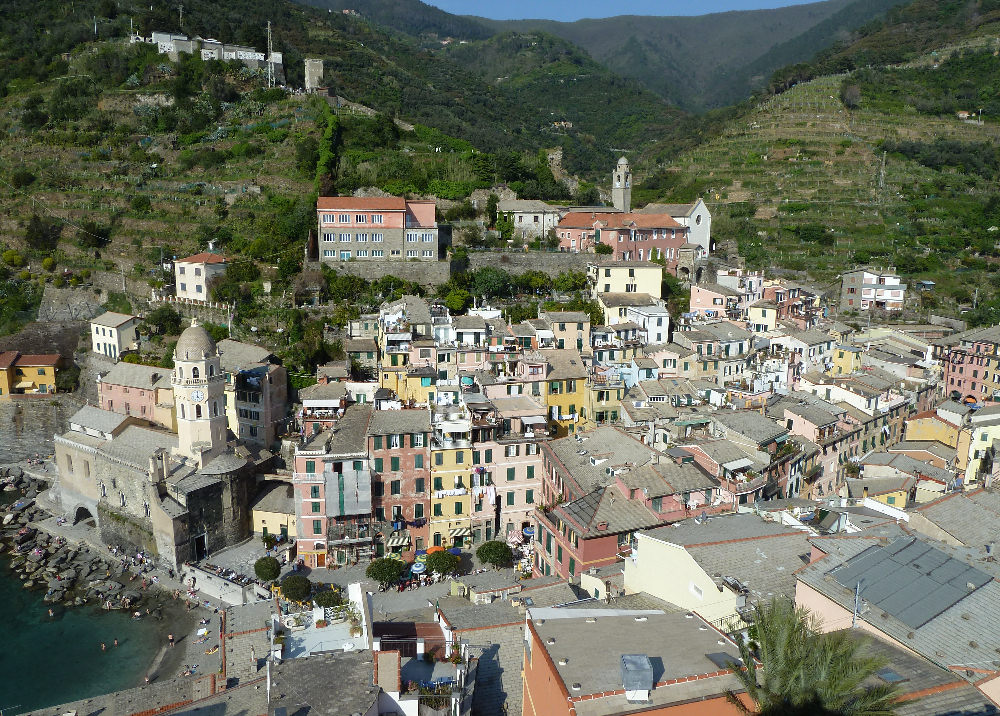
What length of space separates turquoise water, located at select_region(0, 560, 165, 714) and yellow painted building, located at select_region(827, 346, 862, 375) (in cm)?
3344

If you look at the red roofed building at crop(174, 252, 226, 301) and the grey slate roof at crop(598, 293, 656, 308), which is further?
the red roofed building at crop(174, 252, 226, 301)

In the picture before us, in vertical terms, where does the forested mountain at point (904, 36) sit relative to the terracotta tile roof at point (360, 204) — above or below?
above

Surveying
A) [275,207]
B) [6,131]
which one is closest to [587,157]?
[275,207]

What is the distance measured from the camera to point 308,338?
132ft

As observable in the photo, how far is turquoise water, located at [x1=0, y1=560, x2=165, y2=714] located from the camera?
24766 mm

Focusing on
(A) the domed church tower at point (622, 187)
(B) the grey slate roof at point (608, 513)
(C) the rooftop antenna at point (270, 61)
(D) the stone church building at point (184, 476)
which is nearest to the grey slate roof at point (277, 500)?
(D) the stone church building at point (184, 476)

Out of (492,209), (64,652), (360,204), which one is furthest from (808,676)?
(492,209)

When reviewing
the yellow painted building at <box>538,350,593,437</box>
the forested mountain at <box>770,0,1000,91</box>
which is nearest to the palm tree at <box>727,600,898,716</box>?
the yellow painted building at <box>538,350,593,437</box>

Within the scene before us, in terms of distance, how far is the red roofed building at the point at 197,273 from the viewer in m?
44.0

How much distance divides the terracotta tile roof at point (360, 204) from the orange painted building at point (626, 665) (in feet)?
103

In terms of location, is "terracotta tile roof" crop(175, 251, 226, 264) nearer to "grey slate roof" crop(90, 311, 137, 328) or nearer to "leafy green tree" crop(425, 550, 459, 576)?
"grey slate roof" crop(90, 311, 137, 328)

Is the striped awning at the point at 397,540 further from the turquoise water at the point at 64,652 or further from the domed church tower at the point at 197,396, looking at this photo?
the turquoise water at the point at 64,652

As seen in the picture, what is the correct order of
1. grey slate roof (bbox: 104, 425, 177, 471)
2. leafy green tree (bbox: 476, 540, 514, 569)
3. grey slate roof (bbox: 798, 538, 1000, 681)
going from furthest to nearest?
1. grey slate roof (bbox: 104, 425, 177, 471)
2. leafy green tree (bbox: 476, 540, 514, 569)
3. grey slate roof (bbox: 798, 538, 1000, 681)

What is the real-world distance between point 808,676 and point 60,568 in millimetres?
29325
